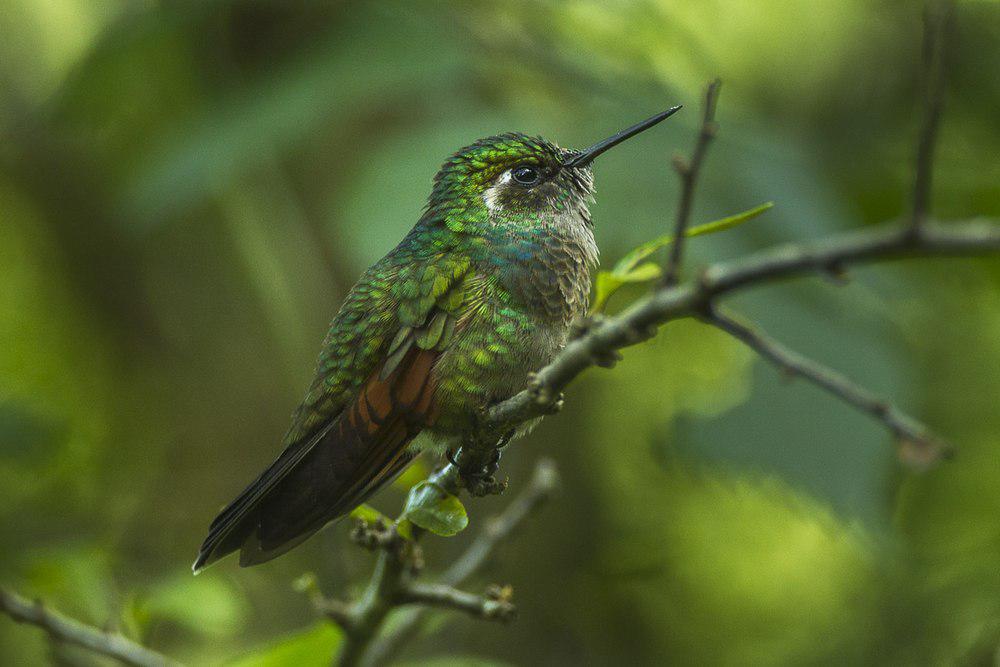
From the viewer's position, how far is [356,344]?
7.06ft

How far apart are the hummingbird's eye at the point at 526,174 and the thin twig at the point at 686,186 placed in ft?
4.83

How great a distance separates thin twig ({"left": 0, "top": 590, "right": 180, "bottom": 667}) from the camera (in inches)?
84.8

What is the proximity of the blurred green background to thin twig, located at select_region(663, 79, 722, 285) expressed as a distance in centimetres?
175

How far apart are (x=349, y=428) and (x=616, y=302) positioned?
252 cm

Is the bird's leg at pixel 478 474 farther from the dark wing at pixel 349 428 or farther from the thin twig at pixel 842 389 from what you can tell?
the thin twig at pixel 842 389

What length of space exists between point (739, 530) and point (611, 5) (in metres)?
2.58

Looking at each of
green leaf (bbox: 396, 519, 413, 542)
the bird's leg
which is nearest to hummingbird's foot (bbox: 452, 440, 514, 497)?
the bird's leg

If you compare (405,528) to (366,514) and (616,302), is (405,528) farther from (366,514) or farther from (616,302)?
(616,302)

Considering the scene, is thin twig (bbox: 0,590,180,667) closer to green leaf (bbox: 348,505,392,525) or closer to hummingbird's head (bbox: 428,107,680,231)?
green leaf (bbox: 348,505,392,525)

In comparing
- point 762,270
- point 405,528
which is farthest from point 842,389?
point 405,528

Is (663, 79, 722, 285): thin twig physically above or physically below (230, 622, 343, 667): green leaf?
above

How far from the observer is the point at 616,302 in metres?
4.32

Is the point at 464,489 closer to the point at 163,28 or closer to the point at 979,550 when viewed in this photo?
the point at 163,28

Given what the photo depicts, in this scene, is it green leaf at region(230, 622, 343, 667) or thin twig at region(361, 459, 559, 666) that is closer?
green leaf at region(230, 622, 343, 667)
